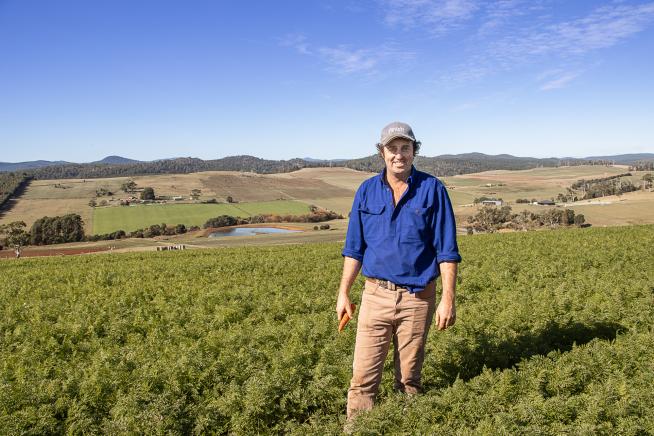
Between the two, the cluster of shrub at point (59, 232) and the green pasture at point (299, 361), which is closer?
the green pasture at point (299, 361)

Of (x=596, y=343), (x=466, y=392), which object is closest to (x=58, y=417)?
(x=466, y=392)

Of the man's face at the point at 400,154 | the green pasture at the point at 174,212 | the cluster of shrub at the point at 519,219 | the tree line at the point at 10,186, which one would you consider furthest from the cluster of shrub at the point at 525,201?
the tree line at the point at 10,186

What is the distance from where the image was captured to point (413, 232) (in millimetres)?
3928

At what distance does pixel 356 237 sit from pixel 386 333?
979 mm

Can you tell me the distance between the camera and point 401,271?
3.98 metres

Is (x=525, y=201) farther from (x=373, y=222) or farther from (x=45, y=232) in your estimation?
(x=373, y=222)

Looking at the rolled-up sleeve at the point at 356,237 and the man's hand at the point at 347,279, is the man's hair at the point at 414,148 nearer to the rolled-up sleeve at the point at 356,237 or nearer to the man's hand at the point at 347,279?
the rolled-up sleeve at the point at 356,237

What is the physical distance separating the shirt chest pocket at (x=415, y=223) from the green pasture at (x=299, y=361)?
5.74ft

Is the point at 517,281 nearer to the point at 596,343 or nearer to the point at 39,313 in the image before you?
the point at 596,343

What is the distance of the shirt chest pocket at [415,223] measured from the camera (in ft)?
12.9

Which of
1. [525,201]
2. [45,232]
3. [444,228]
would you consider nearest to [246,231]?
[45,232]

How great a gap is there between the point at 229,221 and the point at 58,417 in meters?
64.8

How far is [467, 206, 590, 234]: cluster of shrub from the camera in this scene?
5255cm

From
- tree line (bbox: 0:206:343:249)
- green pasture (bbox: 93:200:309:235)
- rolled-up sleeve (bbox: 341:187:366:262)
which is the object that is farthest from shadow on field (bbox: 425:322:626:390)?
green pasture (bbox: 93:200:309:235)
